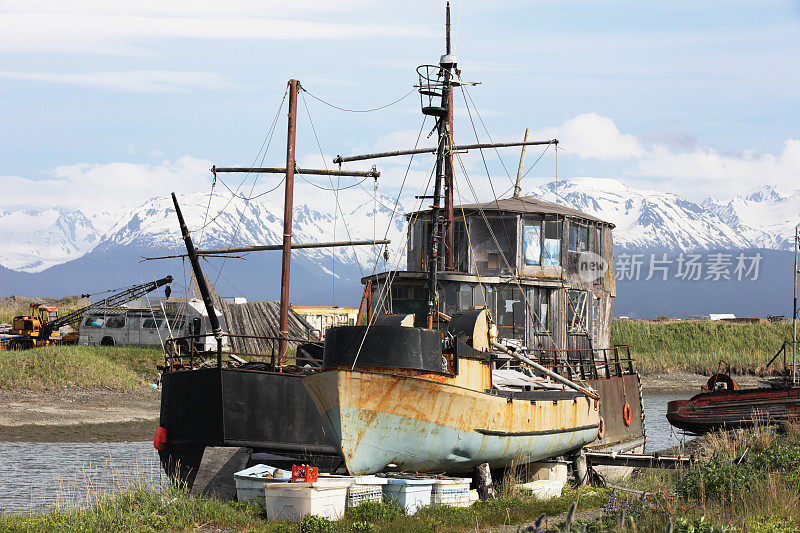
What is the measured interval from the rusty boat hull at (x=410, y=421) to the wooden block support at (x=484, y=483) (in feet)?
0.47

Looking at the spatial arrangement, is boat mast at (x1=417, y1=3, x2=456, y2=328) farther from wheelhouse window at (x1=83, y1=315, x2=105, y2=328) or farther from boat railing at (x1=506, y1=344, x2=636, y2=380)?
wheelhouse window at (x1=83, y1=315, x2=105, y2=328)

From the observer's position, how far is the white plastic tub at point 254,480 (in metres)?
15.8

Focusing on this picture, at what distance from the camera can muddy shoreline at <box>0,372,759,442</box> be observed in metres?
32.7

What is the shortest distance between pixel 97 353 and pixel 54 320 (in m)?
9.93

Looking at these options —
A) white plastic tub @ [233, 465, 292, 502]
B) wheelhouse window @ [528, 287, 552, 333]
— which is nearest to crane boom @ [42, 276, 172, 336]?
wheelhouse window @ [528, 287, 552, 333]

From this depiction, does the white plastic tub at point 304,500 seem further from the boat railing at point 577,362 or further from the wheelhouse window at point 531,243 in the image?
the wheelhouse window at point 531,243

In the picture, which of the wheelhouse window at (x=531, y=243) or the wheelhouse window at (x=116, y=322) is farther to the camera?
the wheelhouse window at (x=116, y=322)

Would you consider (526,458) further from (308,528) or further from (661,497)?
(308,528)

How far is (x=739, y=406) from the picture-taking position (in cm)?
3172

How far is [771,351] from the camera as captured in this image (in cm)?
7150

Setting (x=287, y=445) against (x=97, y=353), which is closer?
(x=287, y=445)

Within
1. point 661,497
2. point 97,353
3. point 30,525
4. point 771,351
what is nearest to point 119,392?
point 97,353

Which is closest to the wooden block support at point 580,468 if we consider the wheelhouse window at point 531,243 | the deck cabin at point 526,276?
the deck cabin at point 526,276

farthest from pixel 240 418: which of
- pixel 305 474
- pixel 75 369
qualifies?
pixel 75 369
